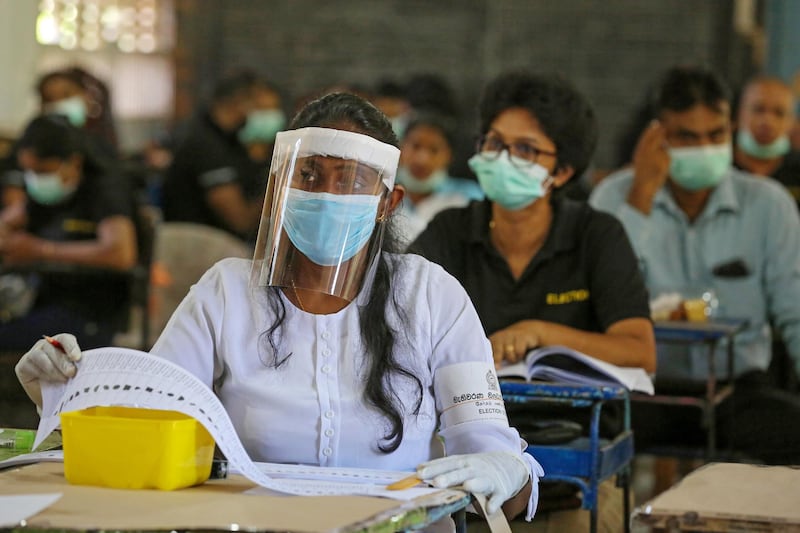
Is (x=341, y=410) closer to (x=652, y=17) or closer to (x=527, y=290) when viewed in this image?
(x=527, y=290)

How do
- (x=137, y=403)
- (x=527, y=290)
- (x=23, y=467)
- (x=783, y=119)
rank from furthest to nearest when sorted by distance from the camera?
(x=783, y=119) < (x=527, y=290) < (x=23, y=467) < (x=137, y=403)

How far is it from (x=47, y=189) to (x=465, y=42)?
610 cm

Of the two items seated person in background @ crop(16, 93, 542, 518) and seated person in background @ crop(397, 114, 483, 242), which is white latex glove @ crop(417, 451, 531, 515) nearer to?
seated person in background @ crop(16, 93, 542, 518)

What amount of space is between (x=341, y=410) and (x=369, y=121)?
53 centimetres

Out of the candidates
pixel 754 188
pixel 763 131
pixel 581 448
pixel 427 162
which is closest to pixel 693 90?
pixel 754 188

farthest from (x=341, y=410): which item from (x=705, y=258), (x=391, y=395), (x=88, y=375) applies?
(x=705, y=258)

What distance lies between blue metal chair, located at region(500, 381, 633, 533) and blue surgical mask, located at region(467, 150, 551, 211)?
67cm

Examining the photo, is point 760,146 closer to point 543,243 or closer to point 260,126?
point 260,126

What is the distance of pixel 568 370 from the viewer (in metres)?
3.09

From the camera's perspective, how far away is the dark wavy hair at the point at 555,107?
3592 mm

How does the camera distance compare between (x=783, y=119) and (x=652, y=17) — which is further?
(x=652, y=17)

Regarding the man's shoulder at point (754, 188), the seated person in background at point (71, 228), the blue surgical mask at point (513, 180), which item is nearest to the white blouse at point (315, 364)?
the blue surgical mask at point (513, 180)

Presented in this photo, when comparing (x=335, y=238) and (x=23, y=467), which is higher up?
(x=335, y=238)

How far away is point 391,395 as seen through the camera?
7.39 ft
